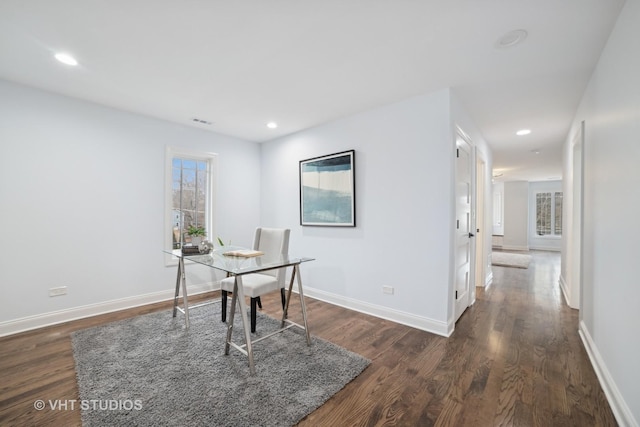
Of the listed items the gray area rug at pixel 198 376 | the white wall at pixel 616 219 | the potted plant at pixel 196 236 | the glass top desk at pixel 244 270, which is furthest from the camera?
the potted plant at pixel 196 236

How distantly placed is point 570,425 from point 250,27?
10.3 feet

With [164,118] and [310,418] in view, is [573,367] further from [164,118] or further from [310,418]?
[164,118]

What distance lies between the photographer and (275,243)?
117 inches

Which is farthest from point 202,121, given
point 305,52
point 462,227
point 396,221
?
point 462,227

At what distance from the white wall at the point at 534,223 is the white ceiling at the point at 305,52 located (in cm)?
786

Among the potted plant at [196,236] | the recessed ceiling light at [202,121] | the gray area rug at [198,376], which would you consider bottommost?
the gray area rug at [198,376]

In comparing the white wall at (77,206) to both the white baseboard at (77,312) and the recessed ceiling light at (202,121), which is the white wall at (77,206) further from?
the recessed ceiling light at (202,121)

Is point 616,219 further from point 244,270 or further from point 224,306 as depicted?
point 224,306

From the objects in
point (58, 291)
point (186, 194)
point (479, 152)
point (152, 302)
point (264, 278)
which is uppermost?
point (479, 152)

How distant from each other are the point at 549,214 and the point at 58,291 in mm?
12750

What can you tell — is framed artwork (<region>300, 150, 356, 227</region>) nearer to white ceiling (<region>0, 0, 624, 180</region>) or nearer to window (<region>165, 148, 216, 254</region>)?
white ceiling (<region>0, 0, 624, 180</region>)

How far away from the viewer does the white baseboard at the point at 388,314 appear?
2668 mm

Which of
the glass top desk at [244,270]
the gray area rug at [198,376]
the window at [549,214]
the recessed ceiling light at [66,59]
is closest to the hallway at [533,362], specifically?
the gray area rug at [198,376]

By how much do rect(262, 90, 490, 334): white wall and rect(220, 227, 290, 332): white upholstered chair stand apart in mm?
951
